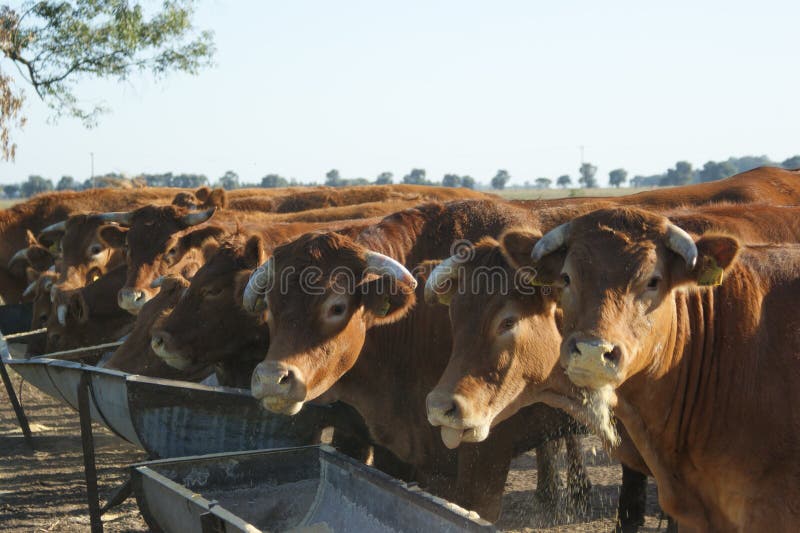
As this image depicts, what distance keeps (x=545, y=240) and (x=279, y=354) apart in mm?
1544

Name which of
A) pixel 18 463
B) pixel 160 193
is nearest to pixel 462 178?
pixel 160 193

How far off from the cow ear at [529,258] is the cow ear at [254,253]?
217cm

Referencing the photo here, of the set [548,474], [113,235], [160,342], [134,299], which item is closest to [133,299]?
[134,299]

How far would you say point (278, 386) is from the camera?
4727 mm

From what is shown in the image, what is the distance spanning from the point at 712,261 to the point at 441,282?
1441mm

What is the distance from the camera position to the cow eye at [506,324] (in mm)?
4504

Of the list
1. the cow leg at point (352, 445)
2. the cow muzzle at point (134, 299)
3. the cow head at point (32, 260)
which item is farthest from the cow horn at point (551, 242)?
the cow head at point (32, 260)

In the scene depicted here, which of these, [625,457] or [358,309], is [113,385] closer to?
[358,309]

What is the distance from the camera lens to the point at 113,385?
5.46 meters

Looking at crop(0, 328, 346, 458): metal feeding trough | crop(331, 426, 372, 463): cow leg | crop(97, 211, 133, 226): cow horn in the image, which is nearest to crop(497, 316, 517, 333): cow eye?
crop(0, 328, 346, 458): metal feeding trough

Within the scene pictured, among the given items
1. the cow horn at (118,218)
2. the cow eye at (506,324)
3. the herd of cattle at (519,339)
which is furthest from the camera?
the cow horn at (118,218)

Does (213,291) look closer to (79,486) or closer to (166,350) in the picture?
(166,350)

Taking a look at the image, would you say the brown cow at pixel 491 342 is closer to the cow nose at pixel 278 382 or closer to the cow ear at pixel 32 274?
the cow nose at pixel 278 382

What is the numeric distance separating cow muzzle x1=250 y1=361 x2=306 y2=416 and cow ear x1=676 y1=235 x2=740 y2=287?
1.97 m
